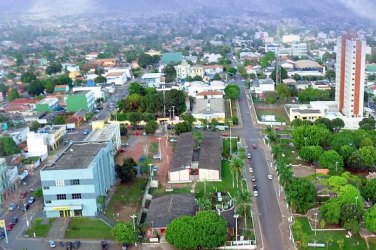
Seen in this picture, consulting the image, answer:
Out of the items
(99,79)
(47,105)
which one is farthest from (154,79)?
(47,105)

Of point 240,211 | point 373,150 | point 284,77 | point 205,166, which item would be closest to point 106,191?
point 205,166

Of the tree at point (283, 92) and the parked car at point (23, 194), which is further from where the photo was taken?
the tree at point (283, 92)

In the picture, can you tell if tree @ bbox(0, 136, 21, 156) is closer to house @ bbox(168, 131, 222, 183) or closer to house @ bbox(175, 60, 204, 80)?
house @ bbox(168, 131, 222, 183)

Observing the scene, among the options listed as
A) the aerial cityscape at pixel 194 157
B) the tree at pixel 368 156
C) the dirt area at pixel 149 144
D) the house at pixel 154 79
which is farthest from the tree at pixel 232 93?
the tree at pixel 368 156

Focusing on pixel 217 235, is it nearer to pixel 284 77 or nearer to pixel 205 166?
pixel 205 166

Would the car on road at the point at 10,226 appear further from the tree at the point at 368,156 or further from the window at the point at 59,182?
the tree at the point at 368,156
